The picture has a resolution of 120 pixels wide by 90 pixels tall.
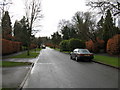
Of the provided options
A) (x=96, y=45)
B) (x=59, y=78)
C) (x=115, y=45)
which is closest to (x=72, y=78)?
(x=59, y=78)

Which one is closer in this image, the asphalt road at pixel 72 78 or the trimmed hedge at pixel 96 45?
the asphalt road at pixel 72 78


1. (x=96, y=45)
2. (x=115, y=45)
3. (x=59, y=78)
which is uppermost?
(x=115, y=45)

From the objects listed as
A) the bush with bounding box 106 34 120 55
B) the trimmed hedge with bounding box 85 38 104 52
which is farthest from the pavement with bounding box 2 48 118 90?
the trimmed hedge with bounding box 85 38 104 52

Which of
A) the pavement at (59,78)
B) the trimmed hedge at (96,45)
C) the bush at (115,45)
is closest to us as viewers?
the pavement at (59,78)

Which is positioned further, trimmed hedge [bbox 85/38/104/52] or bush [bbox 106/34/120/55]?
trimmed hedge [bbox 85/38/104/52]

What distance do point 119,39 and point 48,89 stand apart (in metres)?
20.2

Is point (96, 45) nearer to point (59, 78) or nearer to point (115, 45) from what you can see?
point (115, 45)

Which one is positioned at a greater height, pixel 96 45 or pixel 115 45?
pixel 115 45

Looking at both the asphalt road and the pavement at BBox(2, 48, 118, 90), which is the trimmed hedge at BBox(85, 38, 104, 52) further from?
the pavement at BBox(2, 48, 118, 90)

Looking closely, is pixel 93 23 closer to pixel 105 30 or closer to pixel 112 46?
pixel 105 30

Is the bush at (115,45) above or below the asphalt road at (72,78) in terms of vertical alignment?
above

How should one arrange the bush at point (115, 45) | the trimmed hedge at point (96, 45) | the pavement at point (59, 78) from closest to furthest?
the pavement at point (59, 78), the bush at point (115, 45), the trimmed hedge at point (96, 45)

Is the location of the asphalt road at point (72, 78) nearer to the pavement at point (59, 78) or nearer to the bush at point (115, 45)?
the pavement at point (59, 78)

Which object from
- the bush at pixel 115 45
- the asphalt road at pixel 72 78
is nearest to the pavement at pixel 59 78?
the asphalt road at pixel 72 78
